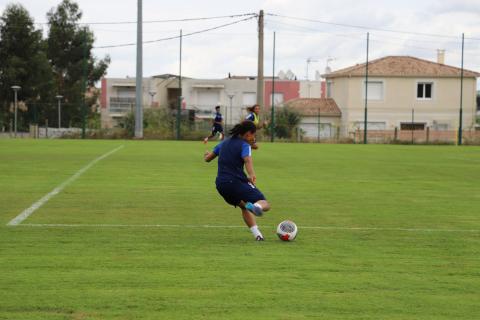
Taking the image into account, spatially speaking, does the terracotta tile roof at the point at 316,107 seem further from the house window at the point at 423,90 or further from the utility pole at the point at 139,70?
the utility pole at the point at 139,70

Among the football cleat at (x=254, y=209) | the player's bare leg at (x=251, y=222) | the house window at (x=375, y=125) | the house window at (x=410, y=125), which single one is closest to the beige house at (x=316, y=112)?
the house window at (x=375, y=125)

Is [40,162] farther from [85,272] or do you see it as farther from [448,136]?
[448,136]

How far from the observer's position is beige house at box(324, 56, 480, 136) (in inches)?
2621

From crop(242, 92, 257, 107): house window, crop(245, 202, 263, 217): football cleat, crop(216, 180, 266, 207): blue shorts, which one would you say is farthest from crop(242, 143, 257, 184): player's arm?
crop(242, 92, 257, 107): house window

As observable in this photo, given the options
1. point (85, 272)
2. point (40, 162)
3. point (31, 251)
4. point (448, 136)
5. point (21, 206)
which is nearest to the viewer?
point (85, 272)

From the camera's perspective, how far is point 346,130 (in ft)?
205

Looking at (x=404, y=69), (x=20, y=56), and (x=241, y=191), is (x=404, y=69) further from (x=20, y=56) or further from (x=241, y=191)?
(x=241, y=191)

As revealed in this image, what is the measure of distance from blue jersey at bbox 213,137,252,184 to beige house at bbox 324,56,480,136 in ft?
184

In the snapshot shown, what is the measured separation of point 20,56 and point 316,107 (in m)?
23.1

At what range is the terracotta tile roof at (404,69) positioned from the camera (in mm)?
67188

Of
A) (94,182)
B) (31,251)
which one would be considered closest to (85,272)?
(31,251)

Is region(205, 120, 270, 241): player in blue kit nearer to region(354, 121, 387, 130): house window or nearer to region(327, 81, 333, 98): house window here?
region(354, 121, 387, 130): house window

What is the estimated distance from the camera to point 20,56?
6406cm

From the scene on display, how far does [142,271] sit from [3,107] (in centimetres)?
5881
